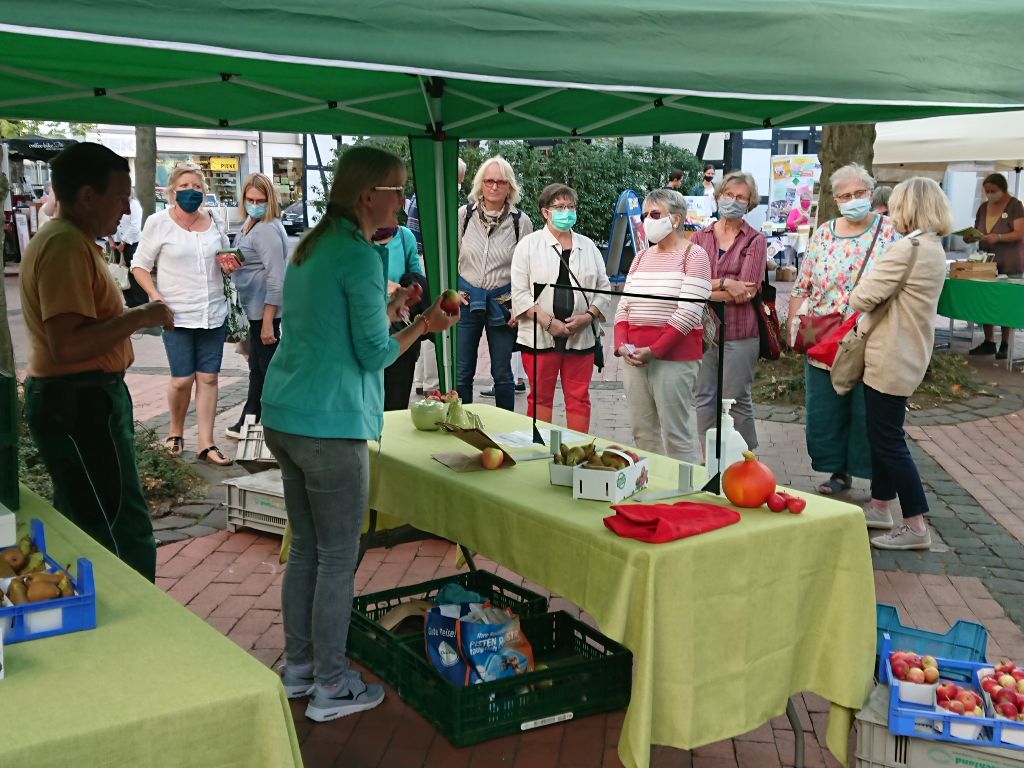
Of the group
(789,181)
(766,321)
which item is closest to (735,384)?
(766,321)

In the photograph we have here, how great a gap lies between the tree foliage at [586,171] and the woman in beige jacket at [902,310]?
12.1 metres

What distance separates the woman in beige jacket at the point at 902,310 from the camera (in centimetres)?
512

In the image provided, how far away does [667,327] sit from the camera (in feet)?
18.2

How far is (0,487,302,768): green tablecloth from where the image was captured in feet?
5.77

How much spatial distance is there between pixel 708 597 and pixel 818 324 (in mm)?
3303

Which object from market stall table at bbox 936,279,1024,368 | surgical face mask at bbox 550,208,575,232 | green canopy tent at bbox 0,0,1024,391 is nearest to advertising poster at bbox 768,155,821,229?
market stall table at bbox 936,279,1024,368

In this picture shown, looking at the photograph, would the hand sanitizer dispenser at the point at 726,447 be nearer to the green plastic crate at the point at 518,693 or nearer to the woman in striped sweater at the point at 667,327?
the green plastic crate at the point at 518,693

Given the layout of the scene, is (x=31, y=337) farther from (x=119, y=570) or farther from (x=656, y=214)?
(x=656, y=214)

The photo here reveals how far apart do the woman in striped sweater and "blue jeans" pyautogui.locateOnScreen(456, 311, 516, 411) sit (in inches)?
49.1

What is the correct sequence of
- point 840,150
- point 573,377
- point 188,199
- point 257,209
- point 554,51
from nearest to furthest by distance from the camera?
point 554,51, point 573,377, point 188,199, point 257,209, point 840,150

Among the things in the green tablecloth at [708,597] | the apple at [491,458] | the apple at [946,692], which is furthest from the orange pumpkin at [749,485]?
the apple at [491,458]

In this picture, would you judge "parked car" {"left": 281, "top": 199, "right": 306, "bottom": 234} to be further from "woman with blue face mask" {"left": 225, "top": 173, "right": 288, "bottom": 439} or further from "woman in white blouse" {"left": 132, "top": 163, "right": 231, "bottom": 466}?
"woman in white blouse" {"left": 132, "top": 163, "right": 231, "bottom": 466}

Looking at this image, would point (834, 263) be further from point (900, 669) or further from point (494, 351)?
point (900, 669)

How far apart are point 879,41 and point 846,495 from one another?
12.7ft
